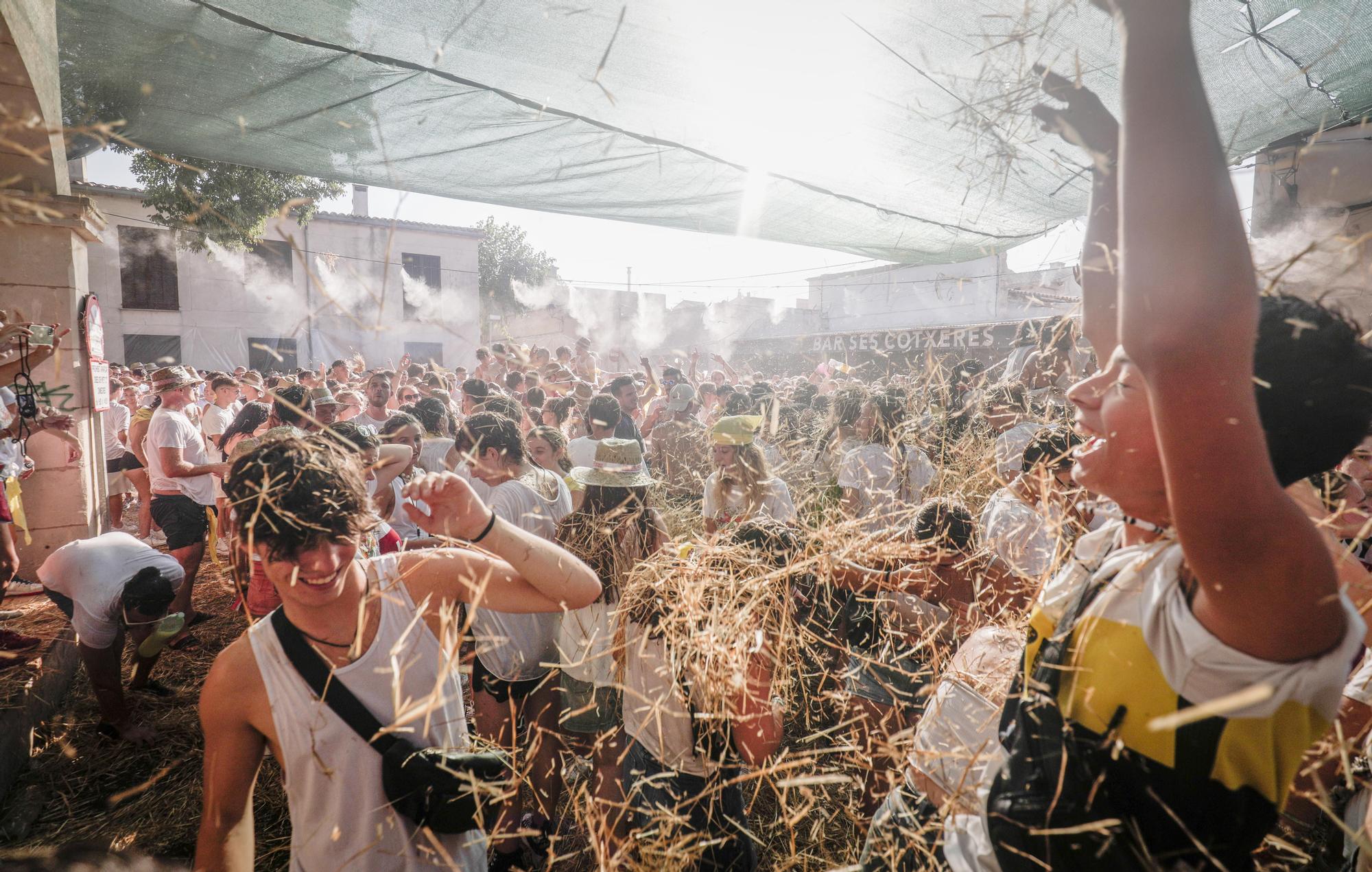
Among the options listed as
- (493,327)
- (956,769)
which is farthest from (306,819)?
(493,327)

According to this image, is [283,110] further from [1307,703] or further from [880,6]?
[1307,703]

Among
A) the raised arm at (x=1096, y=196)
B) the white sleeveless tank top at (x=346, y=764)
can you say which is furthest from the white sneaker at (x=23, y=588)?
the raised arm at (x=1096, y=196)

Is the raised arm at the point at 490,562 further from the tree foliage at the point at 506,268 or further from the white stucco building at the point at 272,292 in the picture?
the tree foliage at the point at 506,268

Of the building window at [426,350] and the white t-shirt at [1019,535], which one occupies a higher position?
the building window at [426,350]

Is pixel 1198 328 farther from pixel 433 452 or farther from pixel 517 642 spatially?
pixel 433 452

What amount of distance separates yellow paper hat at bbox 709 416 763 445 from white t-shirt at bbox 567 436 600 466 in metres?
2.05

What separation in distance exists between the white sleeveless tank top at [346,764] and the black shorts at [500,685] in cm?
132

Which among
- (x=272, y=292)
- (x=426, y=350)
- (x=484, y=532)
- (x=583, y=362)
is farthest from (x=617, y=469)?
(x=272, y=292)

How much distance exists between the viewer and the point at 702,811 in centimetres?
254

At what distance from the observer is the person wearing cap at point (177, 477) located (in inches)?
225

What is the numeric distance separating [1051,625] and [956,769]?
22.9 inches

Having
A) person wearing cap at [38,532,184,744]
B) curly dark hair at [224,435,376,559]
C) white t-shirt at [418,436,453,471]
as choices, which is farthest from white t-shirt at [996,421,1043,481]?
person wearing cap at [38,532,184,744]

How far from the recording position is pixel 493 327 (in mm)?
35656

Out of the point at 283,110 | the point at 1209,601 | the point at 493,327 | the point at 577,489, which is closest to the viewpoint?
the point at 1209,601
